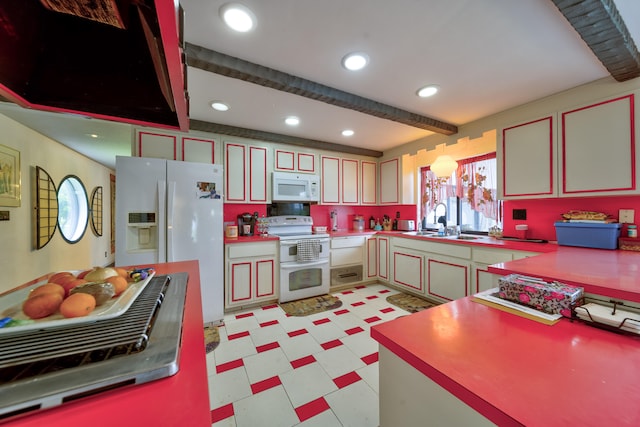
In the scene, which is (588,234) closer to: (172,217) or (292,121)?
(292,121)

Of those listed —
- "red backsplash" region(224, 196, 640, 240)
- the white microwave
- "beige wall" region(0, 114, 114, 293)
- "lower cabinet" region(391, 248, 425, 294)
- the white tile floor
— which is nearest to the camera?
the white tile floor

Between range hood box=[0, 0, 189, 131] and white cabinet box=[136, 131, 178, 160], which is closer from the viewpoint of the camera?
range hood box=[0, 0, 189, 131]

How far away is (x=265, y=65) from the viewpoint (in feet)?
5.80

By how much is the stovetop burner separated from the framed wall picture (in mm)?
3385

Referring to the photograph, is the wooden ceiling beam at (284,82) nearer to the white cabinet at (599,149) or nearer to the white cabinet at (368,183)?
the white cabinet at (599,149)

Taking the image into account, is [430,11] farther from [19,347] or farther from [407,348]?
[19,347]

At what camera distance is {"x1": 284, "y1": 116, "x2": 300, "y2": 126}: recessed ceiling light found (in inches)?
107

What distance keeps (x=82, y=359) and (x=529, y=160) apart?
3.25 m

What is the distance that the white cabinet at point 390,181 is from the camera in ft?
12.5

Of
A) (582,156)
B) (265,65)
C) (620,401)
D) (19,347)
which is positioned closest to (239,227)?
(265,65)

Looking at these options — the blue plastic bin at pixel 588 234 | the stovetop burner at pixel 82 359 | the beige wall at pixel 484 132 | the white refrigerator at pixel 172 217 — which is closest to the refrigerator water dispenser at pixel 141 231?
the white refrigerator at pixel 172 217

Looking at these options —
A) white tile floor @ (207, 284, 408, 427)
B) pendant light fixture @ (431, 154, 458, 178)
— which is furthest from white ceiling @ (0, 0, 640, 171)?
white tile floor @ (207, 284, 408, 427)

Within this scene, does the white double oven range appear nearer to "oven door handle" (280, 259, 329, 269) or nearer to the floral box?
"oven door handle" (280, 259, 329, 269)

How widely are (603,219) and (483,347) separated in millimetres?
2242
